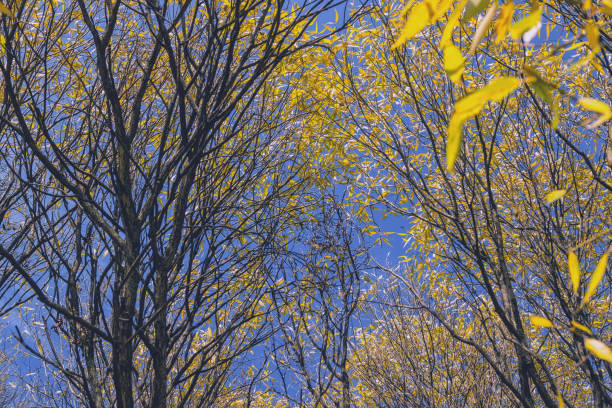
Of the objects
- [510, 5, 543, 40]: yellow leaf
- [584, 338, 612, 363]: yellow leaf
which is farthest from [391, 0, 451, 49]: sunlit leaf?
[584, 338, 612, 363]: yellow leaf

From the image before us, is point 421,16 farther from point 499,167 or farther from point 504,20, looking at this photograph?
point 499,167

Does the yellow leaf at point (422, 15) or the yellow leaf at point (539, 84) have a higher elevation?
the yellow leaf at point (422, 15)

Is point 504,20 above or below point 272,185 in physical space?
below

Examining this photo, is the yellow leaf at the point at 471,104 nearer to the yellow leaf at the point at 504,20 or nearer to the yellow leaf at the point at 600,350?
the yellow leaf at the point at 504,20

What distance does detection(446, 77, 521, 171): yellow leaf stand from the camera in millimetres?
511

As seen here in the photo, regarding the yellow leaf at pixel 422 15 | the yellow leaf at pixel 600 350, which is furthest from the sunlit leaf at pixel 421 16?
the yellow leaf at pixel 600 350

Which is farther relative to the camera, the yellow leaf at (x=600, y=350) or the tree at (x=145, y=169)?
the tree at (x=145, y=169)

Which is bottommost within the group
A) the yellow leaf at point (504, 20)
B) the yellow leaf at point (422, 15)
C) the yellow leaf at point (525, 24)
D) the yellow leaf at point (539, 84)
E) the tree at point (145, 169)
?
the yellow leaf at point (539, 84)

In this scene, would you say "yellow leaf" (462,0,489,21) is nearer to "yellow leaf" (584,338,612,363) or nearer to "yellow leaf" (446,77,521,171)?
"yellow leaf" (446,77,521,171)

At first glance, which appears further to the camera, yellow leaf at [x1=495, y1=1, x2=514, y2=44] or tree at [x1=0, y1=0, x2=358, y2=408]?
tree at [x1=0, y1=0, x2=358, y2=408]

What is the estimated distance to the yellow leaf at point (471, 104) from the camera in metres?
0.51

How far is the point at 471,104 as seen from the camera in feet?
1.68

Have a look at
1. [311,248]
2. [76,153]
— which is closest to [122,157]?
[76,153]

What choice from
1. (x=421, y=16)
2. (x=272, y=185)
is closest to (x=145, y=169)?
(x=272, y=185)
